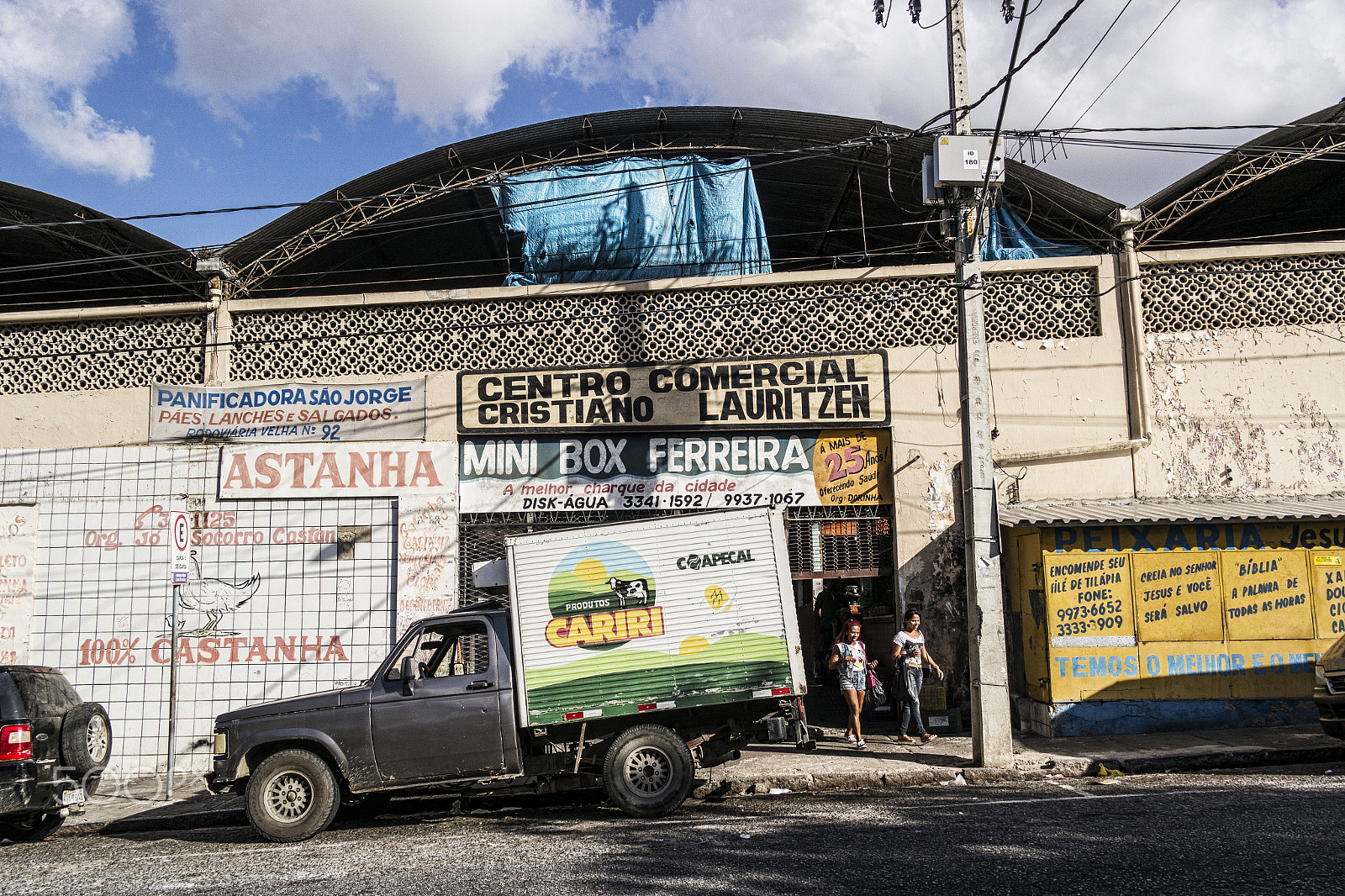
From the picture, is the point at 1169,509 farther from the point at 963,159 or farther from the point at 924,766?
the point at 963,159

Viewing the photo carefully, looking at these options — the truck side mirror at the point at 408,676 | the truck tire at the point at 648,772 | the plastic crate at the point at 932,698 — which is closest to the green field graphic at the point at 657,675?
the truck tire at the point at 648,772

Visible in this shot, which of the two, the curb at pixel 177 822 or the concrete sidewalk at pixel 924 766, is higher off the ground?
the concrete sidewalk at pixel 924 766

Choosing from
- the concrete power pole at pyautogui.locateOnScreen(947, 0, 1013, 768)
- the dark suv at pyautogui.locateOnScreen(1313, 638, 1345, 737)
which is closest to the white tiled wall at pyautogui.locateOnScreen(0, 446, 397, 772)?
the concrete power pole at pyautogui.locateOnScreen(947, 0, 1013, 768)

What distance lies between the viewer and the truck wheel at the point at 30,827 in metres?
8.20

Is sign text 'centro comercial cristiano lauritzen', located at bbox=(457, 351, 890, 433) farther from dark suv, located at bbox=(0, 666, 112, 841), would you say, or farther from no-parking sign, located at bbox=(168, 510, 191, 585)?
dark suv, located at bbox=(0, 666, 112, 841)

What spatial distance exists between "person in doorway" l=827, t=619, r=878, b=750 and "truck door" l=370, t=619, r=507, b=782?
4.54m

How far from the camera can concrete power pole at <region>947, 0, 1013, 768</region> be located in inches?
372

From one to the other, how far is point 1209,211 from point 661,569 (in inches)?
432

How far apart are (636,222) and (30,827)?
9347 mm

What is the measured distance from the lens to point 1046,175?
12461 millimetres

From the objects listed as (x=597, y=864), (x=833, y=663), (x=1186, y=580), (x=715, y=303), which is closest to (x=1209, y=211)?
(x=1186, y=580)

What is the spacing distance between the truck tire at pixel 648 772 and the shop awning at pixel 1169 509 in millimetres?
4842

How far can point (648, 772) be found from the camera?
816 cm

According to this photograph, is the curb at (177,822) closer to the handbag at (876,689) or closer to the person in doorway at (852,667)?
the person in doorway at (852,667)
